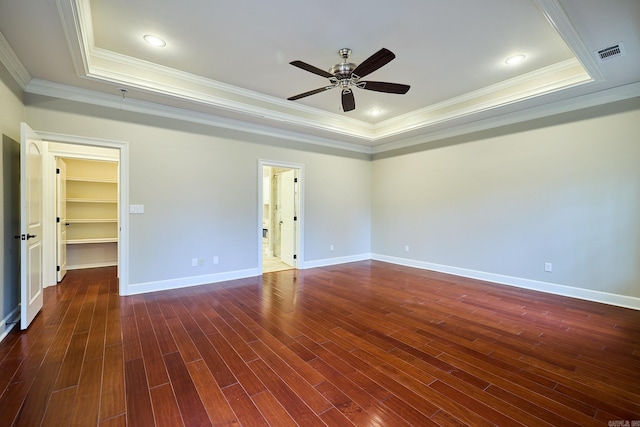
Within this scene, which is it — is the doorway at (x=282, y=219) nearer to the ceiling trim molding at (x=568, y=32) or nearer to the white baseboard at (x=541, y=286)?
the white baseboard at (x=541, y=286)

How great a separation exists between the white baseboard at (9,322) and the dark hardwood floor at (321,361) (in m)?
0.07

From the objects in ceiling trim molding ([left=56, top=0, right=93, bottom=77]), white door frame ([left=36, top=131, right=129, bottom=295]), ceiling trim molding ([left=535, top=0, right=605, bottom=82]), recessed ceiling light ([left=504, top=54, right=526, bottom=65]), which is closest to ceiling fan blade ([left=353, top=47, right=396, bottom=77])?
Result: ceiling trim molding ([left=535, top=0, right=605, bottom=82])

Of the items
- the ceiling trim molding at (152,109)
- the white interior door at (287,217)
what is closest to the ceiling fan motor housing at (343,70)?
the ceiling trim molding at (152,109)

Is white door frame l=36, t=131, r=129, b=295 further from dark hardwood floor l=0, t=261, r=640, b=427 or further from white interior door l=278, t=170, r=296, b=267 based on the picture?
white interior door l=278, t=170, r=296, b=267

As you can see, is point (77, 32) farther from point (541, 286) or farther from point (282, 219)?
point (541, 286)

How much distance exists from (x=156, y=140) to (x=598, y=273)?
6.64 m

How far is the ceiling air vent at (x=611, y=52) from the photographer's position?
110 inches

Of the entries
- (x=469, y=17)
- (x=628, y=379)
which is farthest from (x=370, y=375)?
(x=469, y=17)

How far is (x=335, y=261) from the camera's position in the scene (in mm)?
6398

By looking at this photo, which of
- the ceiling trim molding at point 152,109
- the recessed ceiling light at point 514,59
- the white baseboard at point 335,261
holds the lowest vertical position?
the white baseboard at point 335,261

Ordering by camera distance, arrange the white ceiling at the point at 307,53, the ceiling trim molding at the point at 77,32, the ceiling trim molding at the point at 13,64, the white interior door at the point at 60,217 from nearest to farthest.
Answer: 1. the ceiling trim molding at the point at 77,32
2. the white ceiling at the point at 307,53
3. the ceiling trim molding at the point at 13,64
4. the white interior door at the point at 60,217

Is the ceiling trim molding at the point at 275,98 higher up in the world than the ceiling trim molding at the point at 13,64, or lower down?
higher up

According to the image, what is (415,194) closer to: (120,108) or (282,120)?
(282,120)

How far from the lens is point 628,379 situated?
2.11 meters
